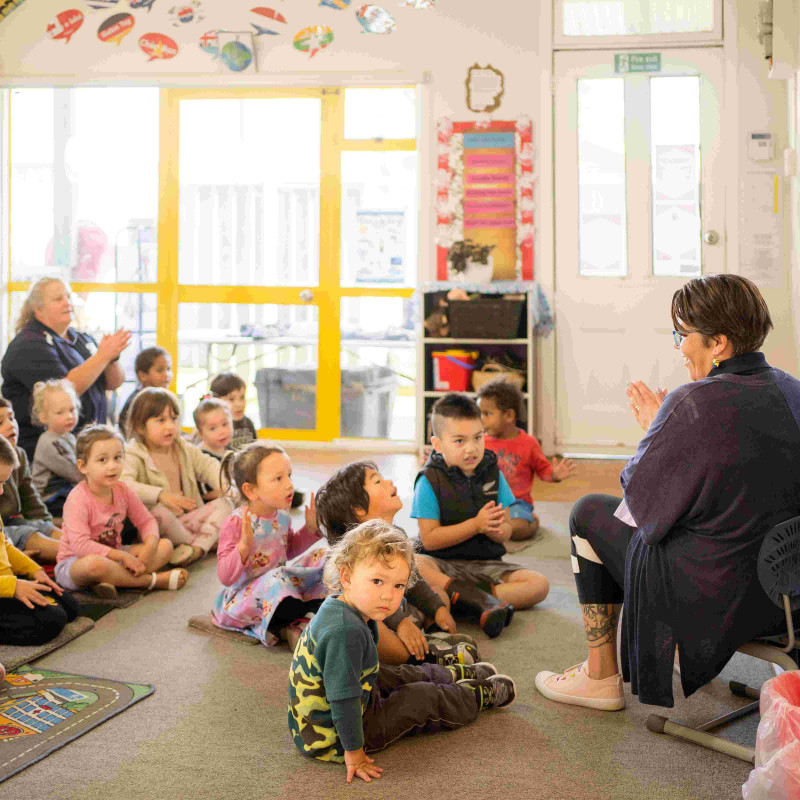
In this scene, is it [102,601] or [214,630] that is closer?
[214,630]

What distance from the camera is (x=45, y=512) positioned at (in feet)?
10.9

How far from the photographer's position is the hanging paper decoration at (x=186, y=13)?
593 cm

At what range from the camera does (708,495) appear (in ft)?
5.83

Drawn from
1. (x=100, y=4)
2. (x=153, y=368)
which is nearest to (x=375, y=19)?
(x=100, y=4)

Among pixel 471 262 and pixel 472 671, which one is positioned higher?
pixel 471 262

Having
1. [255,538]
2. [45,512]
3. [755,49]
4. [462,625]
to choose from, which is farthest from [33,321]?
[755,49]

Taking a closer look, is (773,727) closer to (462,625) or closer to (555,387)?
(462,625)

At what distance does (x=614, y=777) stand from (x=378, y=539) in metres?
0.63

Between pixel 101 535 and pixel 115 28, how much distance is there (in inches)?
163

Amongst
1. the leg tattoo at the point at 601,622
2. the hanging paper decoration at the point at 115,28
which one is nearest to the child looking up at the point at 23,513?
the leg tattoo at the point at 601,622

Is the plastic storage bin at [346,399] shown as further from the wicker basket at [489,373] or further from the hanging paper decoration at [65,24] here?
the hanging paper decoration at [65,24]

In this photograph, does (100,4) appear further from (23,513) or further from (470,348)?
(23,513)

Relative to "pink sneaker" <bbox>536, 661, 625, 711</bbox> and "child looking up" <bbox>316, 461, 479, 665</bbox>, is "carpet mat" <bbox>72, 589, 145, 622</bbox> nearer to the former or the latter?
"child looking up" <bbox>316, 461, 479, 665</bbox>

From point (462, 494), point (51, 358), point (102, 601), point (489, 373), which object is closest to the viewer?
point (462, 494)
